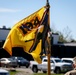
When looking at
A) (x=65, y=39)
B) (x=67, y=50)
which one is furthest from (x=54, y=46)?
(x=65, y=39)

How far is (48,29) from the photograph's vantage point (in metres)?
12.4

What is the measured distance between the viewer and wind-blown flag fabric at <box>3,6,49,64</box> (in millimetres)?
12156

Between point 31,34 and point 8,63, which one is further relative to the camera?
point 8,63

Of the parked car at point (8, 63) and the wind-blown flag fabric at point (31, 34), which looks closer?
the wind-blown flag fabric at point (31, 34)

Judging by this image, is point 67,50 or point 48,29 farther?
point 67,50

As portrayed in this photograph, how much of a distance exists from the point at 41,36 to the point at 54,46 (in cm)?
5952

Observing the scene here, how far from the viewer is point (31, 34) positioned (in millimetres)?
12438

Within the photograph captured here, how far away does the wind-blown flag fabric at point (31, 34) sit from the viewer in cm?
1216

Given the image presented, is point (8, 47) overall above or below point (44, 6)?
below

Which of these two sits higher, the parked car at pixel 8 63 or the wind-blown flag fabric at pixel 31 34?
the wind-blown flag fabric at pixel 31 34

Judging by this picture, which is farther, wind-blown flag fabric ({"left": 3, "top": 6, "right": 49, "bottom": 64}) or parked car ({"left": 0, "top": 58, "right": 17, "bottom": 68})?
parked car ({"left": 0, "top": 58, "right": 17, "bottom": 68})

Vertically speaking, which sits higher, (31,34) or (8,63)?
(31,34)

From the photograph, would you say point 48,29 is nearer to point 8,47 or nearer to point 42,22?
point 42,22

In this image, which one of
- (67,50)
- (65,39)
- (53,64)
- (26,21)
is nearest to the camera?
(26,21)
